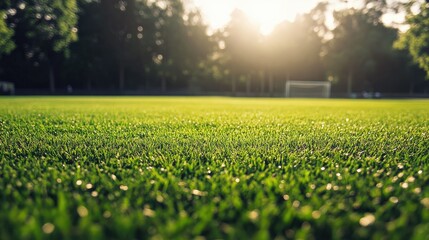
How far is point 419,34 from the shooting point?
30.0 m

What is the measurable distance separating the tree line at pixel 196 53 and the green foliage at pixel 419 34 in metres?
12.7

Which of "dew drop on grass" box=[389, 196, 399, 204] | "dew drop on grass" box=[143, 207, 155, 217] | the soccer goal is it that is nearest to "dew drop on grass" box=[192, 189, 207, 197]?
"dew drop on grass" box=[143, 207, 155, 217]

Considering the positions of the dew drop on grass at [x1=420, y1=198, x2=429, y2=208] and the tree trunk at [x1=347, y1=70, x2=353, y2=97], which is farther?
the tree trunk at [x1=347, y1=70, x2=353, y2=97]

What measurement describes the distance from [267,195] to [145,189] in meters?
0.69

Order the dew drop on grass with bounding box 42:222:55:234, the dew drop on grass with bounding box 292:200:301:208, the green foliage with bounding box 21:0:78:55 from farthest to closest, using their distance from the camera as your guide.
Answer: the green foliage with bounding box 21:0:78:55 < the dew drop on grass with bounding box 292:200:301:208 < the dew drop on grass with bounding box 42:222:55:234

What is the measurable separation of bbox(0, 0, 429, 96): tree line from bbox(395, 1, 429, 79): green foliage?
12675 mm

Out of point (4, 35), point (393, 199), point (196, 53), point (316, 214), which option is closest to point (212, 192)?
point (316, 214)

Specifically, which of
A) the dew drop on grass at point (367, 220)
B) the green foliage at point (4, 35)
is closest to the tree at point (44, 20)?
the green foliage at point (4, 35)

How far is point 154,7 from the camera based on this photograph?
46188 millimetres

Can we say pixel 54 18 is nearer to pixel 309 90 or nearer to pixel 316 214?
pixel 309 90

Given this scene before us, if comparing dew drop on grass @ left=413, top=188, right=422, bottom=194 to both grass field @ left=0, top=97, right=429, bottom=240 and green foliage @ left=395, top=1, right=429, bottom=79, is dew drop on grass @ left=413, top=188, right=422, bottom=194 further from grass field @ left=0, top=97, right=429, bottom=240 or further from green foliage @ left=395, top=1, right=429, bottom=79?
green foliage @ left=395, top=1, right=429, bottom=79

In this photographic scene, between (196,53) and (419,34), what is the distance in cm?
2923

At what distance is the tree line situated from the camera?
4438cm

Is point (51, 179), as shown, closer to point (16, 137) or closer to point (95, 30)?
point (16, 137)
